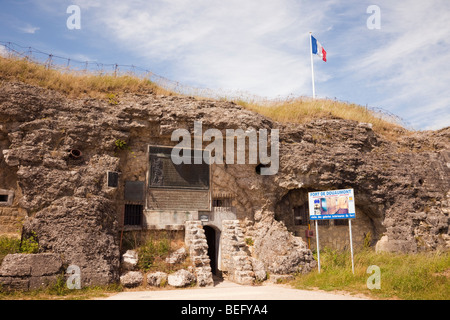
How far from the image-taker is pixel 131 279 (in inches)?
486

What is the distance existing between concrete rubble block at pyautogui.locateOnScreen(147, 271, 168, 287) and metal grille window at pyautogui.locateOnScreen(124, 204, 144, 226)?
2.43m

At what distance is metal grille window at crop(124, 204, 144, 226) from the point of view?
14328 millimetres

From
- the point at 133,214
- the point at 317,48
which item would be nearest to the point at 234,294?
the point at 133,214

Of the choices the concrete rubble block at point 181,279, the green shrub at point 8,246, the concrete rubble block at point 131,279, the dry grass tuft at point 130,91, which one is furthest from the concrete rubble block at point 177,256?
the dry grass tuft at point 130,91

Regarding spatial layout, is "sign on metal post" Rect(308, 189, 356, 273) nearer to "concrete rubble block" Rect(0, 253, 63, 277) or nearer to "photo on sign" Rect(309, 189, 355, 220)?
"photo on sign" Rect(309, 189, 355, 220)

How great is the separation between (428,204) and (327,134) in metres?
6.18

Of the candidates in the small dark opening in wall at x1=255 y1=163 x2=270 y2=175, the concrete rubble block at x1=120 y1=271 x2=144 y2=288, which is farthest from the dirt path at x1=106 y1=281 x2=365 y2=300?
the small dark opening in wall at x1=255 y1=163 x2=270 y2=175

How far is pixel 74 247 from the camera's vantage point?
1177 cm

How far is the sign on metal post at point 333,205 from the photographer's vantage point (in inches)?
511

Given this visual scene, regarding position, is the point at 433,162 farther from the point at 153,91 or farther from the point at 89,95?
the point at 89,95

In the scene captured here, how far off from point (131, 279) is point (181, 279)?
1.76 metres

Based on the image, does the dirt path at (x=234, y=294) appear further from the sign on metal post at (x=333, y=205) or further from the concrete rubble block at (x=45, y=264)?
the sign on metal post at (x=333, y=205)
